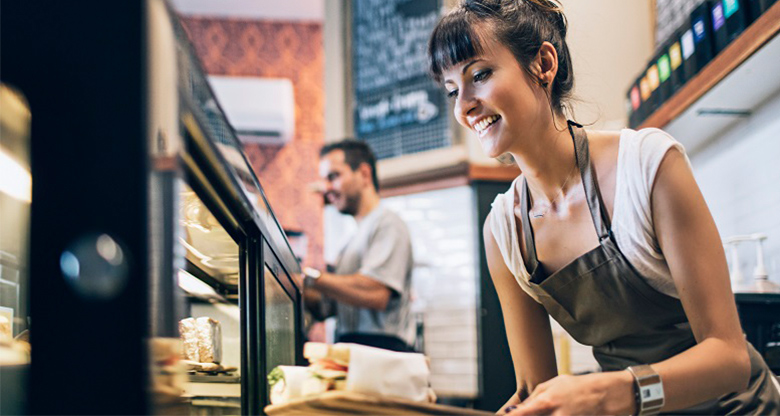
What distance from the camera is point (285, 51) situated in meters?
5.97

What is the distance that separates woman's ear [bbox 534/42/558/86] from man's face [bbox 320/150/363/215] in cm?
199

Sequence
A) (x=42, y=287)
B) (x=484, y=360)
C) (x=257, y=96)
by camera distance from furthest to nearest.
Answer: (x=257, y=96), (x=484, y=360), (x=42, y=287)

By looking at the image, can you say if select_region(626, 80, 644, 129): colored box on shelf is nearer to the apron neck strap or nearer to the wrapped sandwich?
the apron neck strap

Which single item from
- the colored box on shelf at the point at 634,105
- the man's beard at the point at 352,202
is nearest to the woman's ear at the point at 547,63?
the colored box on shelf at the point at 634,105

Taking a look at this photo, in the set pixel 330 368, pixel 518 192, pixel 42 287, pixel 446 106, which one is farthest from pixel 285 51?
pixel 42 287

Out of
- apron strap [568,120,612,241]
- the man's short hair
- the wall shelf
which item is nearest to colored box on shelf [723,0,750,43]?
the wall shelf

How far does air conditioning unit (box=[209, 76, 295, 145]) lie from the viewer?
5.65m

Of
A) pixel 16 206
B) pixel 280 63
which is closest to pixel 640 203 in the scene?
pixel 16 206

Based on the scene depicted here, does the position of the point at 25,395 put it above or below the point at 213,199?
below

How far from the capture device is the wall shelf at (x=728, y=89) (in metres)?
2.04

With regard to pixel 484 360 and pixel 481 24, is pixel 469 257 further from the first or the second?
pixel 481 24

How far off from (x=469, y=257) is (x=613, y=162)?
2.81 m

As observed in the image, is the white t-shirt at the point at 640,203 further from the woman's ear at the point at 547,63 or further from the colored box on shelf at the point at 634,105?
the colored box on shelf at the point at 634,105

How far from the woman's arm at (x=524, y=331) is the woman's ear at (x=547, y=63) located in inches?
10.1
